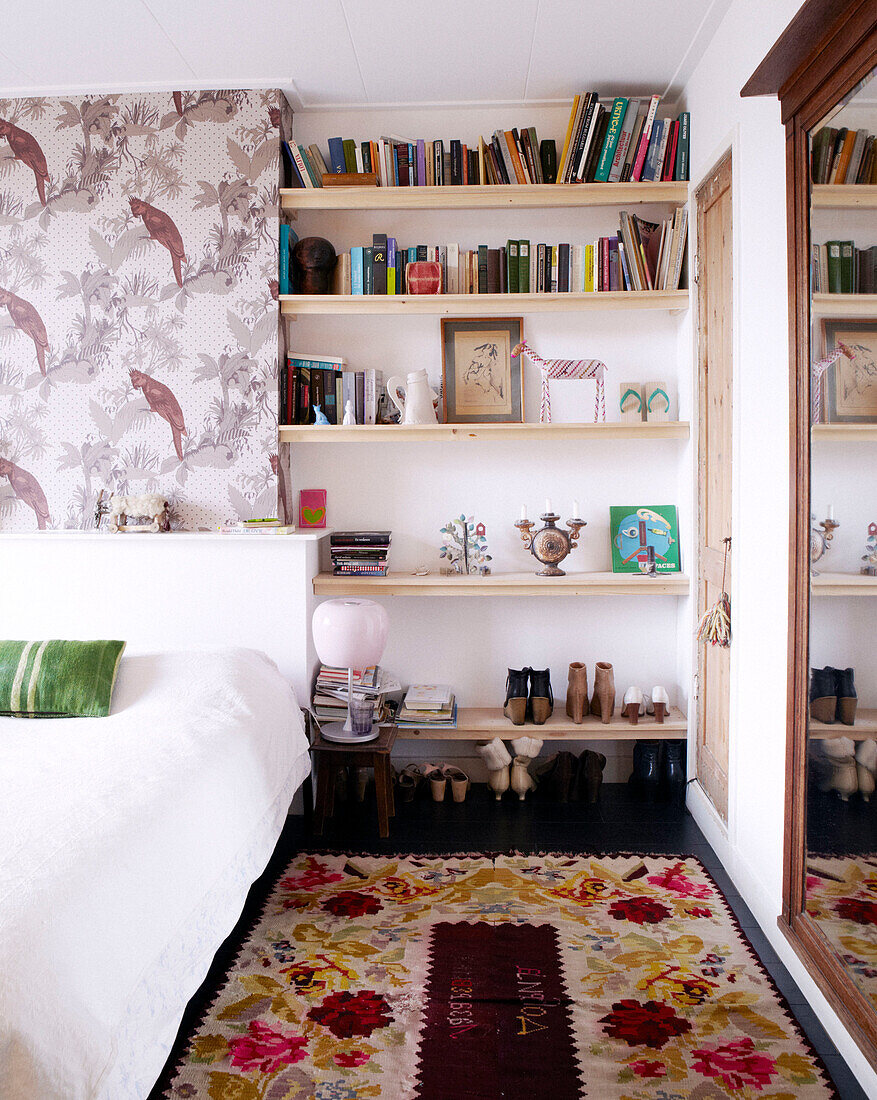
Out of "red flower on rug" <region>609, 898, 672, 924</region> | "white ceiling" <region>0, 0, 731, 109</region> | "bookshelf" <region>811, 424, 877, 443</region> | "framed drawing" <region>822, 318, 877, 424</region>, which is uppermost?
"white ceiling" <region>0, 0, 731, 109</region>

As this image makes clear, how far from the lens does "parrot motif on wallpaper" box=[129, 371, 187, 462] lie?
3.06 metres

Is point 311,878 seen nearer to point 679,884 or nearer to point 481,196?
point 679,884

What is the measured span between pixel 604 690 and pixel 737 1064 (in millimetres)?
1535

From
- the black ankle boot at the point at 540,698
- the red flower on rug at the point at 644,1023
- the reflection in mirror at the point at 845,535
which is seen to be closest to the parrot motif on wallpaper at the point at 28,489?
the black ankle boot at the point at 540,698

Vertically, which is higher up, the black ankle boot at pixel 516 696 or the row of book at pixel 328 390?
the row of book at pixel 328 390

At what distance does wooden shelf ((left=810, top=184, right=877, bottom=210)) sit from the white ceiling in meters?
1.15

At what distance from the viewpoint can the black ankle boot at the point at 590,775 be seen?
303 cm

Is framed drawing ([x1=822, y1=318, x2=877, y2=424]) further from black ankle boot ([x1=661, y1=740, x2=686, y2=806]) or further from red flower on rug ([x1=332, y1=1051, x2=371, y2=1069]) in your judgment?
black ankle boot ([x1=661, y1=740, x2=686, y2=806])

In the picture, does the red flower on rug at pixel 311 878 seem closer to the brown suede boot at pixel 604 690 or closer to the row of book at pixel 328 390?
the brown suede boot at pixel 604 690

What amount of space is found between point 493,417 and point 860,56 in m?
1.81

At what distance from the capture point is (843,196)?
1574 millimetres

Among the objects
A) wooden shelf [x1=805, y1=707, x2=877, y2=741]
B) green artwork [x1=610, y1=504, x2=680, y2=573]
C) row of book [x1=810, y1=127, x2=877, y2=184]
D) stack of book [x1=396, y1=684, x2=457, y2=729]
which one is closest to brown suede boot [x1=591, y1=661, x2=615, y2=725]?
green artwork [x1=610, y1=504, x2=680, y2=573]

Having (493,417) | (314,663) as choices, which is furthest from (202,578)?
(493,417)

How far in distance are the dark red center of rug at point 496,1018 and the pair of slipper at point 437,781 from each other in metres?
0.85
